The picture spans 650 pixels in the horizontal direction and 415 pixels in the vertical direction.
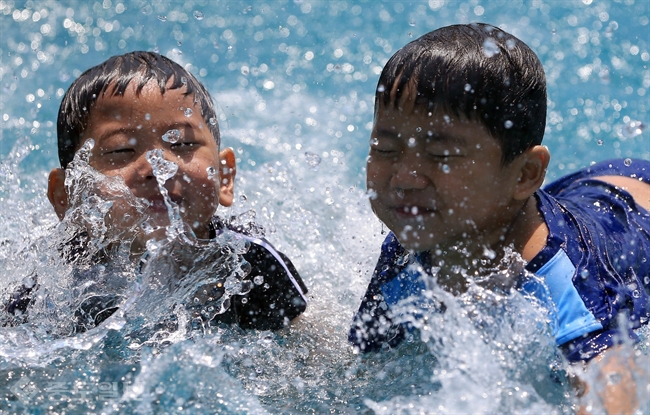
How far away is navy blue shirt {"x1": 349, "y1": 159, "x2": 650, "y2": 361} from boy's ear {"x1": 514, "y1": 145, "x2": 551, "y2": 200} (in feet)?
0.43

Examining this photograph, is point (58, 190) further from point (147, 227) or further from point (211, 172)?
point (211, 172)

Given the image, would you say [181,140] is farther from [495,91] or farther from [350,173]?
[350,173]

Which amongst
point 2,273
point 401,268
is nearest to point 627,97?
point 401,268

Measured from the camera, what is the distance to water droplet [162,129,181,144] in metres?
2.52

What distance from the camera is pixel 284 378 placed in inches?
95.0

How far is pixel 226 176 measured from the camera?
2.84 metres

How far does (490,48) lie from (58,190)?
4.73 feet

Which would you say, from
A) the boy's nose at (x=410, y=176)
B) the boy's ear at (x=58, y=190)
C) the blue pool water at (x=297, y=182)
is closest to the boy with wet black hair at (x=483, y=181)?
the boy's nose at (x=410, y=176)

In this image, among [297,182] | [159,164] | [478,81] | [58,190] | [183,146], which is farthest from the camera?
[297,182]

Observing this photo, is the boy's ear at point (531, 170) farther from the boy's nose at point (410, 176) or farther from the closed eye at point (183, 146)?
the closed eye at point (183, 146)

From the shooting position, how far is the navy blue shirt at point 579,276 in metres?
2.22

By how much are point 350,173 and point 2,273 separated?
7.03ft

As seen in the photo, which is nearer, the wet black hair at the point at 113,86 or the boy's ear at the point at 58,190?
the wet black hair at the point at 113,86

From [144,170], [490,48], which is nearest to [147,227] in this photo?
[144,170]
